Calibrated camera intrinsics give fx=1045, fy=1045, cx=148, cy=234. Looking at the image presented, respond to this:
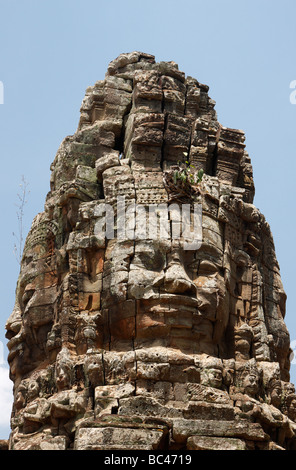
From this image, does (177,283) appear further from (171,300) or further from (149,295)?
(149,295)

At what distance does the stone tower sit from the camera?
63.3 feet

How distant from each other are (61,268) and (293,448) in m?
6.09

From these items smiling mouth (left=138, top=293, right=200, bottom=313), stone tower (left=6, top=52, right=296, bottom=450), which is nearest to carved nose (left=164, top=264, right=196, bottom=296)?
stone tower (left=6, top=52, right=296, bottom=450)

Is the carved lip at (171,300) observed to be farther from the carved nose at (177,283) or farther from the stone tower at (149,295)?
the carved nose at (177,283)

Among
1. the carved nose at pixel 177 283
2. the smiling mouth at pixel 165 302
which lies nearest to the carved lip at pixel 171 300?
the smiling mouth at pixel 165 302

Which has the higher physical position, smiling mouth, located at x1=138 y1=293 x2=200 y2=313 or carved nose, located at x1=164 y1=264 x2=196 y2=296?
carved nose, located at x1=164 y1=264 x2=196 y2=296

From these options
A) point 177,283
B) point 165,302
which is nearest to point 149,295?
point 165,302

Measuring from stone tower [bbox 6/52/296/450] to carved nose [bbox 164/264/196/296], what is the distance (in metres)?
0.03

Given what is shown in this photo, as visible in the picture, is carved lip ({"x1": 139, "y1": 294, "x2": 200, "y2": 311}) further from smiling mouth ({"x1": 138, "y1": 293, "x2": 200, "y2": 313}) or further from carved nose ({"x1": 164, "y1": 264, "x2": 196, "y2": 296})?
carved nose ({"x1": 164, "y1": 264, "x2": 196, "y2": 296})

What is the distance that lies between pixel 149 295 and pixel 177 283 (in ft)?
1.95

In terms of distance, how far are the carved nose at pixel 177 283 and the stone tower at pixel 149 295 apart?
32mm

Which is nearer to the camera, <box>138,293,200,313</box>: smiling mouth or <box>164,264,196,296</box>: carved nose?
<box>138,293,200,313</box>: smiling mouth

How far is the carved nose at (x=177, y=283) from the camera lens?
66.6 ft

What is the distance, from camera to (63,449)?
1886 centimetres
